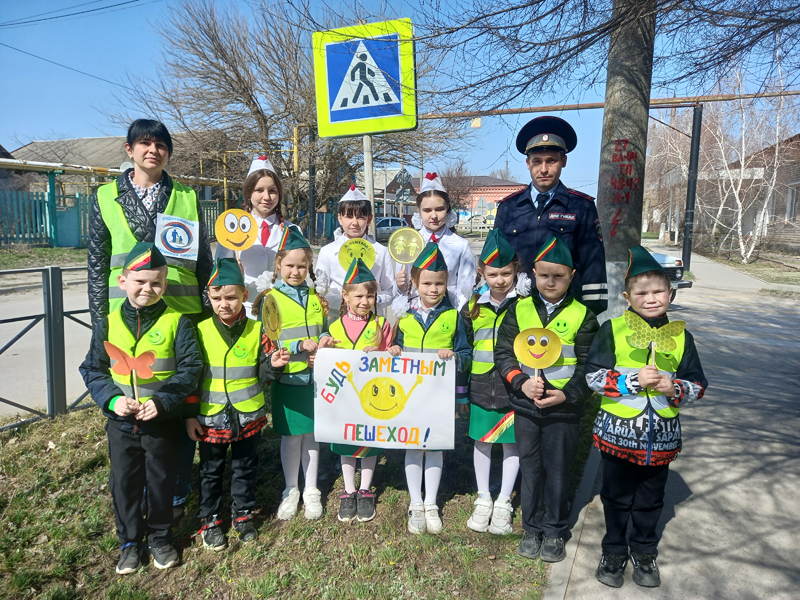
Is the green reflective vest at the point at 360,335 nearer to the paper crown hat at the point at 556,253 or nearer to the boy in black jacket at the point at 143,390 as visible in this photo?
the boy in black jacket at the point at 143,390

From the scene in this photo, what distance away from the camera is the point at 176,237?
118 inches

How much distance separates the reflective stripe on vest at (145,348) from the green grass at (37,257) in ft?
40.8

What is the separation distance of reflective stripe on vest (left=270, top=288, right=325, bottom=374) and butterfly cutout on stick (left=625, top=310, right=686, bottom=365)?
1.80 meters

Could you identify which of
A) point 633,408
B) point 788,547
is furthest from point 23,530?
point 788,547

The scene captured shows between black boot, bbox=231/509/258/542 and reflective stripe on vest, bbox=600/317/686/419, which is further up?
reflective stripe on vest, bbox=600/317/686/419

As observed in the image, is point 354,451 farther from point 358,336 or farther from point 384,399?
point 358,336

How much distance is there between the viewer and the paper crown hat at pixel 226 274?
9.25ft

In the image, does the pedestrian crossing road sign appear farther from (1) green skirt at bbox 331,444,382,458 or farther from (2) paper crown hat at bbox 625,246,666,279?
(1) green skirt at bbox 331,444,382,458

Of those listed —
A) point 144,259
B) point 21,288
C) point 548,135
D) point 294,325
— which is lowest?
point 21,288

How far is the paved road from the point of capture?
2.63 metres

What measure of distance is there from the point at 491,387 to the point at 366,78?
2443mm

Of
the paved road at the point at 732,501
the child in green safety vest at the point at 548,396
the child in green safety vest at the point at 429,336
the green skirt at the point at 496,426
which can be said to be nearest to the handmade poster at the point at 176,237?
the child in green safety vest at the point at 429,336

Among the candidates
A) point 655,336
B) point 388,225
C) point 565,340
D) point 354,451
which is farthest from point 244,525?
point 388,225

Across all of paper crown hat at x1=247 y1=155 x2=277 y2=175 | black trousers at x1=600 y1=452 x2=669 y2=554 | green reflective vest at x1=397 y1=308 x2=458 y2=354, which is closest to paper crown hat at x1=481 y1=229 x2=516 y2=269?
green reflective vest at x1=397 y1=308 x2=458 y2=354
